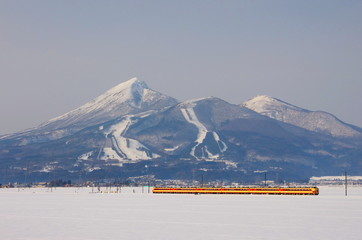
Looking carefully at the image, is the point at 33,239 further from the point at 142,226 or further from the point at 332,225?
the point at 332,225

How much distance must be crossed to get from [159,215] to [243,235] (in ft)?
116

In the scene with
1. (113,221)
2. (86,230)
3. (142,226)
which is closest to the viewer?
(86,230)

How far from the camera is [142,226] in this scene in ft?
284

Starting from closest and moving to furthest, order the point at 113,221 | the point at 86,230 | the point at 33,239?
the point at 33,239 < the point at 86,230 < the point at 113,221

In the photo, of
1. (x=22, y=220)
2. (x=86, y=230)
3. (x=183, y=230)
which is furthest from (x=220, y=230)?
(x=22, y=220)

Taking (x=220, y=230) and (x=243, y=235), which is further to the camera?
(x=220, y=230)

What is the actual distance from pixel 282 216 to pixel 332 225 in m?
17.3

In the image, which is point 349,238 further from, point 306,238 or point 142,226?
point 142,226

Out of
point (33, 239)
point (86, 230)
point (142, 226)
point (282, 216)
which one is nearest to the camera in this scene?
point (33, 239)

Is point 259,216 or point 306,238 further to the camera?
point 259,216

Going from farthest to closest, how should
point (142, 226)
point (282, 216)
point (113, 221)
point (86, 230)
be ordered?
point (282, 216) → point (113, 221) → point (142, 226) → point (86, 230)

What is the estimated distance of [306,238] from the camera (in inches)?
2842

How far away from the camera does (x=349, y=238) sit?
72.1 metres

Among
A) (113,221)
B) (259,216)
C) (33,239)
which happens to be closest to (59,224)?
(113,221)
